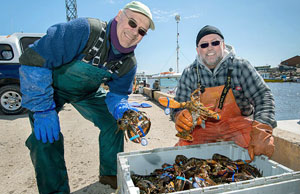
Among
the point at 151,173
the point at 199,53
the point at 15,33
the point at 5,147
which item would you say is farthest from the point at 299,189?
the point at 15,33

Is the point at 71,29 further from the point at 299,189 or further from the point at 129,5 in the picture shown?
the point at 299,189

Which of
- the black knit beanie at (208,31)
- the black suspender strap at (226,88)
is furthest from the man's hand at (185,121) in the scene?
the black knit beanie at (208,31)

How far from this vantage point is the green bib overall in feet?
6.61

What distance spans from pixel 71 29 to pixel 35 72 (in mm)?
597

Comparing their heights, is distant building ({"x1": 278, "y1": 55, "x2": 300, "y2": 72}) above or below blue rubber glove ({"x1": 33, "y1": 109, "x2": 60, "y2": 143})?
above

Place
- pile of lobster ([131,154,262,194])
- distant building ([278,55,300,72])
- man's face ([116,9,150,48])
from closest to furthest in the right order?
1. pile of lobster ([131,154,262,194])
2. man's face ([116,9,150,48])
3. distant building ([278,55,300,72])

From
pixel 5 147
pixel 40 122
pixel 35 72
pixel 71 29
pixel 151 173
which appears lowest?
pixel 5 147

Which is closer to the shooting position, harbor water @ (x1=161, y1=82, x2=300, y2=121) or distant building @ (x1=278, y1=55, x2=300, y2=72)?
harbor water @ (x1=161, y1=82, x2=300, y2=121)

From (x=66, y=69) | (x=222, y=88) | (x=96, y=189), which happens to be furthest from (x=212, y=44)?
(x=96, y=189)

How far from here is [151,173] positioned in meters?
1.79

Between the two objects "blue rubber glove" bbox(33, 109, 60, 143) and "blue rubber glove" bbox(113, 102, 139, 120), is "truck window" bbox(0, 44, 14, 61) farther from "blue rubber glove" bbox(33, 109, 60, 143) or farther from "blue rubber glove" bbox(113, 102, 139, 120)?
"blue rubber glove" bbox(113, 102, 139, 120)

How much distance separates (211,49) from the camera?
2.54 meters

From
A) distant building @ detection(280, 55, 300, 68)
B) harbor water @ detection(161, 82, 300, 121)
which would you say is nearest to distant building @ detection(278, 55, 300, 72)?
distant building @ detection(280, 55, 300, 68)

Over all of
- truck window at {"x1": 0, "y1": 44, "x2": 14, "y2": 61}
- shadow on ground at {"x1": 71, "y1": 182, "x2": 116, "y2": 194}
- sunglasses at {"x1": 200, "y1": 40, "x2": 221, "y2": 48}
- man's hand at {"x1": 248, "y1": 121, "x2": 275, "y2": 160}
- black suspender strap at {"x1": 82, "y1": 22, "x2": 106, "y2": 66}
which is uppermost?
truck window at {"x1": 0, "y1": 44, "x2": 14, "y2": 61}
